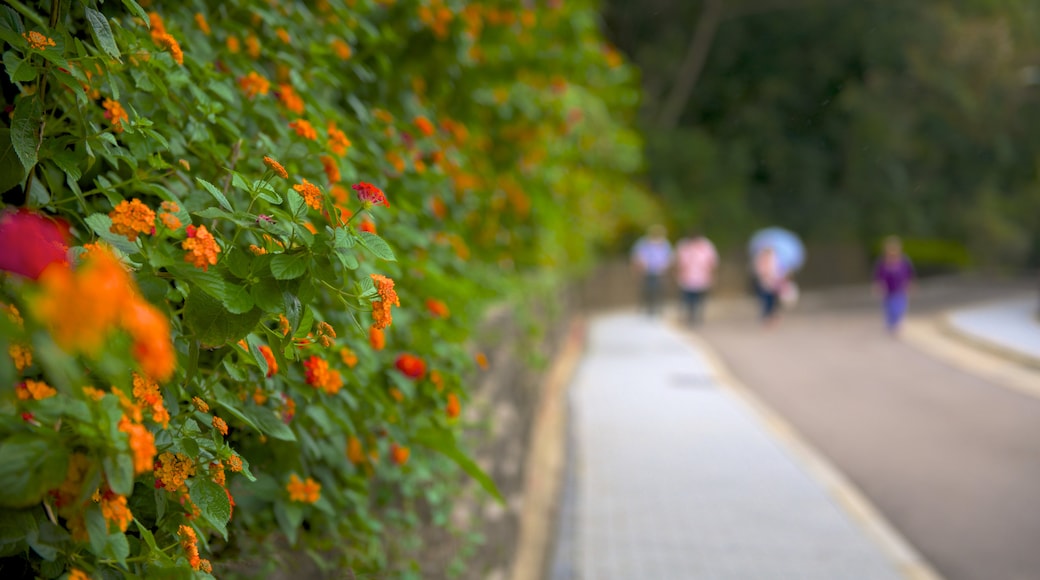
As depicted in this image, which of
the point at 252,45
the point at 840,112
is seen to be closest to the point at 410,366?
the point at 252,45

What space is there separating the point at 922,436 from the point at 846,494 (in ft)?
7.94

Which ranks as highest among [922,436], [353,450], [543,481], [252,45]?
[252,45]

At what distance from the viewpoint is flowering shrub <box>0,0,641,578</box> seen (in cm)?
104

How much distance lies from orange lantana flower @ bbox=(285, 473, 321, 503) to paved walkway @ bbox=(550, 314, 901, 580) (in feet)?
11.6

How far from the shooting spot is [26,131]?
1.44 metres

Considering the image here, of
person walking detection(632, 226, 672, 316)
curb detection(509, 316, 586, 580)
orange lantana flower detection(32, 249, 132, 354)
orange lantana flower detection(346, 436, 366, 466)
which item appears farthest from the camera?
person walking detection(632, 226, 672, 316)

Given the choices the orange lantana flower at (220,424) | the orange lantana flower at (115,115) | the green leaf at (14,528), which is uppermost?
the orange lantana flower at (115,115)

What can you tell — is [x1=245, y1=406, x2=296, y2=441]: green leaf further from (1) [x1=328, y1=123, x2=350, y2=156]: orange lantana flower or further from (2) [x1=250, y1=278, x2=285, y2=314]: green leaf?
(1) [x1=328, y1=123, x2=350, y2=156]: orange lantana flower

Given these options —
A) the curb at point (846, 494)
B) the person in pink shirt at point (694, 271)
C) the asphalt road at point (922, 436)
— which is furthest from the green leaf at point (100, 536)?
the person in pink shirt at point (694, 271)

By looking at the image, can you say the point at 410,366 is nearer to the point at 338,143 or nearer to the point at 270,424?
the point at 338,143

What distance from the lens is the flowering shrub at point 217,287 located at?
1.04 metres

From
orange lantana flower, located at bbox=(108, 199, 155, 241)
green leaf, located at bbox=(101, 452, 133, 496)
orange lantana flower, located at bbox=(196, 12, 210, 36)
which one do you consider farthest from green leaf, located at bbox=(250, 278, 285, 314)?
orange lantana flower, located at bbox=(196, 12, 210, 36)

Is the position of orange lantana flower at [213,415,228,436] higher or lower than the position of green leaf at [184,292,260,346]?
lower

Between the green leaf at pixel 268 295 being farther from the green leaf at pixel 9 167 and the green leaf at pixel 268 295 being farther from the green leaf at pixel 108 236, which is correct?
the green leaf at pixel 9 167
